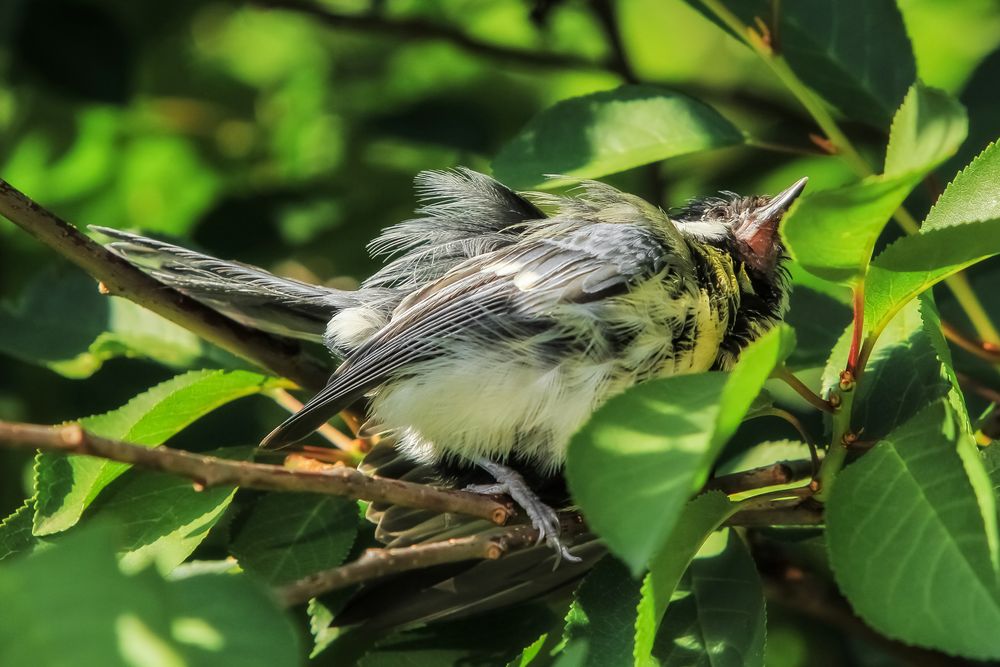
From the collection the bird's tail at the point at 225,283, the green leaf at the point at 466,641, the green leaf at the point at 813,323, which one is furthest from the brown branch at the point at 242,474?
the green leaf at the point at 813,323

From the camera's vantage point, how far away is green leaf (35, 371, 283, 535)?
6.01 feet

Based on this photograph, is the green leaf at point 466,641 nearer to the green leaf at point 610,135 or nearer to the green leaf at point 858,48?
the green leaf at point 610,135

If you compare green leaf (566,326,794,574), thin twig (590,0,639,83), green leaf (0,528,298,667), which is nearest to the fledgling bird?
green leaf (566,326,794,574)

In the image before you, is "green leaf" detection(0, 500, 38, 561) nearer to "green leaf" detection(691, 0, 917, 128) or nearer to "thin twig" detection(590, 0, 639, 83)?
"green leaf" detection(691, 0, 917, 128)

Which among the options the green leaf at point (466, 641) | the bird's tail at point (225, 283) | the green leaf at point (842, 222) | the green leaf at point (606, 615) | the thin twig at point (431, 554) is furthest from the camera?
the bird's tail at point (225, 283)

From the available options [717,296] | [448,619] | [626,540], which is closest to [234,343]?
[448,619]

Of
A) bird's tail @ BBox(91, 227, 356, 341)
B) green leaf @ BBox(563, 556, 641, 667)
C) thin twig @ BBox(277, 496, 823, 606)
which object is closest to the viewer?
thin twig @ BBox(277, 496, 823, 606)

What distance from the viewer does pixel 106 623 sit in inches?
37.9

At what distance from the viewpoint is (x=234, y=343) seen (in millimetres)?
2174

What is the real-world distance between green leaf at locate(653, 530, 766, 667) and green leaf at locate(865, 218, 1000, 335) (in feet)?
1.73

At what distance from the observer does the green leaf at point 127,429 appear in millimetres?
1832

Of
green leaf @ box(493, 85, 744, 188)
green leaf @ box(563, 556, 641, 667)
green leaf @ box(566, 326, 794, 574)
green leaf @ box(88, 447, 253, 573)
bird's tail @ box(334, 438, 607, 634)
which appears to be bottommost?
bird's tail @ box(334, 438, 607, 634)

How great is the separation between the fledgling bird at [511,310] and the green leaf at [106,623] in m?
0.90

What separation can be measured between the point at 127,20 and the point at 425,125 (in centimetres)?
111
